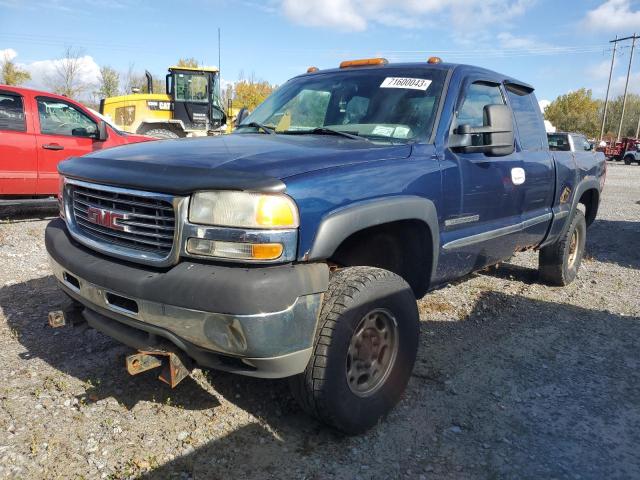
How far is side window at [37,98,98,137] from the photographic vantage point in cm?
710

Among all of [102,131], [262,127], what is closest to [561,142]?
[262,127]

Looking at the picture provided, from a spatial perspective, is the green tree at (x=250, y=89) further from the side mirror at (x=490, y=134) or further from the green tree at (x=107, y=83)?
the side mirror at (x=490, y=134)

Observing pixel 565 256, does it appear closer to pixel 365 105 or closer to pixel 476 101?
pixel 476 101

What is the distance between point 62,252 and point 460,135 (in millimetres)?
2380

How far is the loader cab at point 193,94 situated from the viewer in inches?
551

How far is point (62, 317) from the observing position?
273cm

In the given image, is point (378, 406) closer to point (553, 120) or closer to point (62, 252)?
point (62, 252)

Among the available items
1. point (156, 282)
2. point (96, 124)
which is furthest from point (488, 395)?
point (96, 124)

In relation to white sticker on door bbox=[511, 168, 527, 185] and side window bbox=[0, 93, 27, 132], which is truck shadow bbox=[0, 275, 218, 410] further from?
side window bbox=[0, 93, 27, 132]

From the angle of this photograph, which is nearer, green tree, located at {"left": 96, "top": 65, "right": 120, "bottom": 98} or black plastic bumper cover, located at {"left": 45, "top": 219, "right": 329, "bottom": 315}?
black plastic bumper cover, located at {"left": 45, "top": 219, "right": 329, "bottom": 315}

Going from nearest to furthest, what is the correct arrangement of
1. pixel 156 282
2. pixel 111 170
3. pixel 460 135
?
pixel 156 282 → pixel 111 170 → pixel 460 135

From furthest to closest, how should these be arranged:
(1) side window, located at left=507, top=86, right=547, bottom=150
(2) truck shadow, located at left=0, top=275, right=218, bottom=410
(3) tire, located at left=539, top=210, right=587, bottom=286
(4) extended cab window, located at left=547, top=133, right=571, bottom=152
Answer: (4) extended cab window, located at left=547, top=133, right=571, bottom=152 → (3) tire, located at left=539, top=210, right=587, bottom=286 → (1) side window, located at left=507, top=86, right=547, bottom=150 → (2) truck shadow, located at left=0, top=275, right=218, bottom=410

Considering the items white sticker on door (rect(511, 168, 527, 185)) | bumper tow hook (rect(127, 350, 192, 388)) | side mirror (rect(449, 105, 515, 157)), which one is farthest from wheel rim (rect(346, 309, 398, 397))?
white sticker on door (rect(511, 168, 527, 185))

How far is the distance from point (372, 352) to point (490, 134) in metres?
1.59
